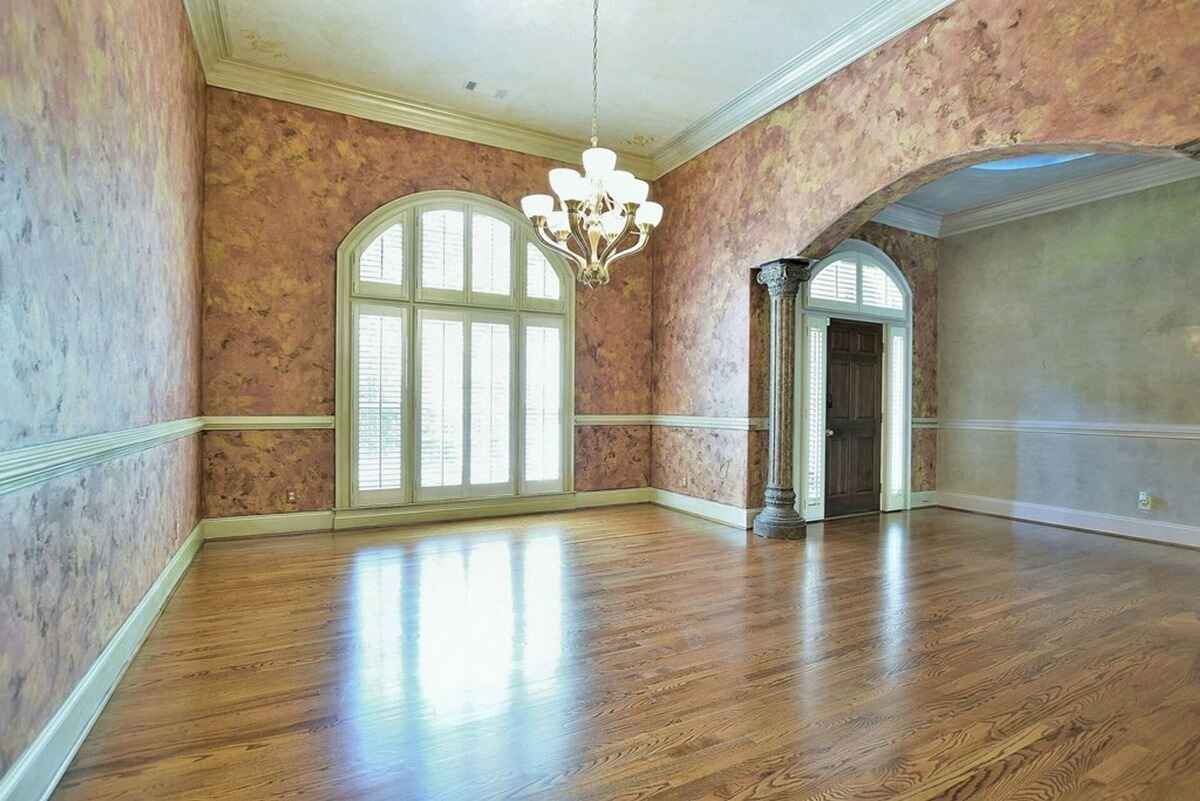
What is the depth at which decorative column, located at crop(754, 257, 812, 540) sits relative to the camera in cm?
505

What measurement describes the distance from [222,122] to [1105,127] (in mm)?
5942

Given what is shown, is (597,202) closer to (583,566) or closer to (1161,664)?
(583,566)

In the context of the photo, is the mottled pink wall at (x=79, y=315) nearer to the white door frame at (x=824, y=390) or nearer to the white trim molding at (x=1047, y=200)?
the white door frame at (x=824, y=390)

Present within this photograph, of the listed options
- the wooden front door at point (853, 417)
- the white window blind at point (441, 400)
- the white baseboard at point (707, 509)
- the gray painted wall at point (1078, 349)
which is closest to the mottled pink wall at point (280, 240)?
the white window blind at point (441, 400)

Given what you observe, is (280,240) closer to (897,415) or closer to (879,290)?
(879,290)

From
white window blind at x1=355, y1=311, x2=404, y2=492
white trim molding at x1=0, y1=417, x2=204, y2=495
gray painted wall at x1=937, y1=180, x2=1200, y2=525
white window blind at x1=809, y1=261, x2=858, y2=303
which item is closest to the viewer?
white trim molding at x1=0, y1=417, x2=204, y2=495

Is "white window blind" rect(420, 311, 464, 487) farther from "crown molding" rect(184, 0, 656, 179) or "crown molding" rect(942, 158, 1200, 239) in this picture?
"crown molding" rect(942, 158, 1200, 239)

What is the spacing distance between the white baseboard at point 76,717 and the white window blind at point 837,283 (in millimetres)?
5653

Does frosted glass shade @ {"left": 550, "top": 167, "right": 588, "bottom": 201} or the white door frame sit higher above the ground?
frosted glass shade @ {"left": 550, "top": 167, "right": 588, "bottom": 201}

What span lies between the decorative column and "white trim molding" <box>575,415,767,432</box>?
7.3 inches

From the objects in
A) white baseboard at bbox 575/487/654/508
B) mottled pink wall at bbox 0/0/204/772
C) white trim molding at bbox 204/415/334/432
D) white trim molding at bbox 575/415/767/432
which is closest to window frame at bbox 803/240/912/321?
white trim molding at bbox 575/415/767/432

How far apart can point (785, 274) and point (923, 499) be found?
354 cm

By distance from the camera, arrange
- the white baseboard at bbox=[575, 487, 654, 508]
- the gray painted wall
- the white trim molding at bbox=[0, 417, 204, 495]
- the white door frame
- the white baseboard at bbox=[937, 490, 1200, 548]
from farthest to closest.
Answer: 1. the white baseboard at bbox=[575, 487, 654, 508]
2. the white door frame
3. the gray painted wall
4. the white baseboard at bbox=[937, 490, 1200, 548]
5. the white trim molding at bbox=[0, 417, 204, 495]

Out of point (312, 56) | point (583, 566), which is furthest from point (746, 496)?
point (312, 56)
